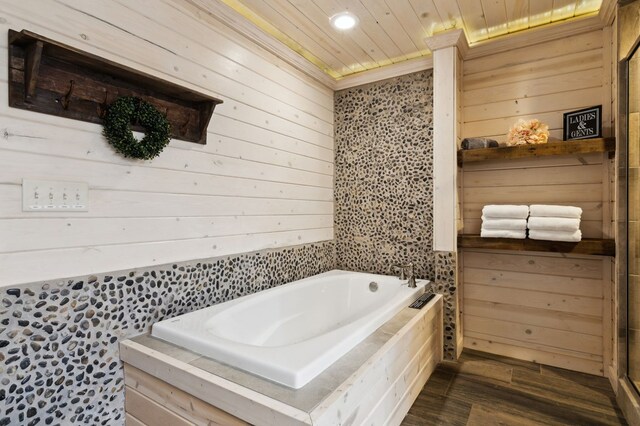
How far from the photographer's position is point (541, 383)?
2.32m

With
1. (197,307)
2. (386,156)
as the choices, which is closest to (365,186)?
(386,156)

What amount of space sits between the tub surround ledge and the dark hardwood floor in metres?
0.27

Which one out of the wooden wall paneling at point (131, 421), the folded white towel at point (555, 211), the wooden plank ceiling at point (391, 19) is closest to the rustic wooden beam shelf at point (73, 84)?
the wooden plank ceiling at point (391, 19)

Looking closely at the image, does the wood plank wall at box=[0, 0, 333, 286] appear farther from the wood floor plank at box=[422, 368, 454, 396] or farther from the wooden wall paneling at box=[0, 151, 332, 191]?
the wood floor plank at box=[422, 368, 454, 396]

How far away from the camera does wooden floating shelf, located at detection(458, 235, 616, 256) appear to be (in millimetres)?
2197

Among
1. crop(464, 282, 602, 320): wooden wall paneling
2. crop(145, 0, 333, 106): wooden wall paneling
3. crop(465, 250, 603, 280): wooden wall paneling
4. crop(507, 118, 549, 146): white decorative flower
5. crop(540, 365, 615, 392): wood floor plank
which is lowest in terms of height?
crop(540, 365, 615, 392): wood floor plank

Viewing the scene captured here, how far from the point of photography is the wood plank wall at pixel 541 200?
240cm

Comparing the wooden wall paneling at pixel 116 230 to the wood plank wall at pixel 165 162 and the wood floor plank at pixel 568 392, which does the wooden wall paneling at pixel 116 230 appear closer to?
the wood plank wall at pixel 165 162

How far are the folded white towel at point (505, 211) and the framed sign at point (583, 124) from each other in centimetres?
60

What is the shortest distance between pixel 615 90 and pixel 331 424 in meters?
2.63

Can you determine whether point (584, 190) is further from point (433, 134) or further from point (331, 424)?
point (331, 424)

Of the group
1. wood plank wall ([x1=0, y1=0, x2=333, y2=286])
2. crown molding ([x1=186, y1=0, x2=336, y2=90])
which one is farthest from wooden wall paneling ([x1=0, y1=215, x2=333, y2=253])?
crown molding ([x1=186, y1=0, x2=336, y2=90])

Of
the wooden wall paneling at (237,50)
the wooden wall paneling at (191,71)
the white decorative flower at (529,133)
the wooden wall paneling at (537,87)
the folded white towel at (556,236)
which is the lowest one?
the folded white towel at (556,236)

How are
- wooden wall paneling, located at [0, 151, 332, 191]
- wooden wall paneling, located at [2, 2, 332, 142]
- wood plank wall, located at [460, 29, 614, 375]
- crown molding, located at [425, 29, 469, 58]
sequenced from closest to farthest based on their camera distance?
wooden wall paneling, located at [0, 151, 332, 191] < wooden wall paneling, located at [2, 2, 332, 142] < wood plank wall, located at [460, 29, 614, 375] < crown molding, located at [425, 29, 469, 58]
